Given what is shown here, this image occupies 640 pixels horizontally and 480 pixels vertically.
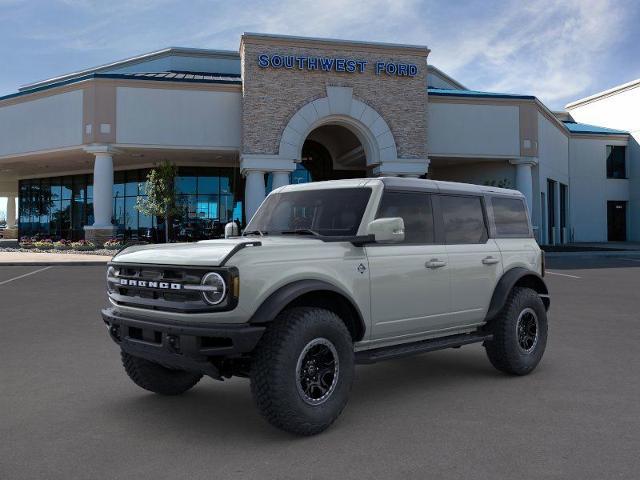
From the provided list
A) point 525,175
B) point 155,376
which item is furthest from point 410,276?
point 525,175

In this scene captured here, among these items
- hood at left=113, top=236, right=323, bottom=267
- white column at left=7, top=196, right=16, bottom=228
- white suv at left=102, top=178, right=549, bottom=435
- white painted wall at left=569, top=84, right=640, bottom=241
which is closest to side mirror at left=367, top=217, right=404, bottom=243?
white suv at left=102, top=178, right=549, bottom=435

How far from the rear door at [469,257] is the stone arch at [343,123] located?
2241cm

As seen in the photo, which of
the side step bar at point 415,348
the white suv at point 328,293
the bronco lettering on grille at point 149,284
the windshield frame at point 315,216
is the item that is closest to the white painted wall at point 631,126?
the white suv at point 328,293

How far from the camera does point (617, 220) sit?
4466 cm

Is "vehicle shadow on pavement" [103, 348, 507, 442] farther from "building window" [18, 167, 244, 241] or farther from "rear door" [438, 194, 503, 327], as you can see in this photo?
"building window" [18, 167, 244, 241]

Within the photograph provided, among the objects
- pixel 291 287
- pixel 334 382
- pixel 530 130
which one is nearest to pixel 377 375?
pixel 334 382

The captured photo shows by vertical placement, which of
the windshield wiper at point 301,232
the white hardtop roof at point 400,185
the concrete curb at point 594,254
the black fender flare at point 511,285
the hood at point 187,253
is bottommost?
the black fender flare at point 511,285

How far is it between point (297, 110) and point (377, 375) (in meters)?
23.3

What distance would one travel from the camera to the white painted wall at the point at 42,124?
95.9 ft

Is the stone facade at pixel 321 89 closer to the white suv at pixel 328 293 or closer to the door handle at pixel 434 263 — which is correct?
the white suv at pixel 328 293

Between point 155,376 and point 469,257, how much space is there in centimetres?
317

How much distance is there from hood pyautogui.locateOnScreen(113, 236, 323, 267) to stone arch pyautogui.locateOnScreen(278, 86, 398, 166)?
2332 cm

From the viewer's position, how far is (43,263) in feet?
A: 73.9

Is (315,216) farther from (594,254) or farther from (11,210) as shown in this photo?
(11,210)
